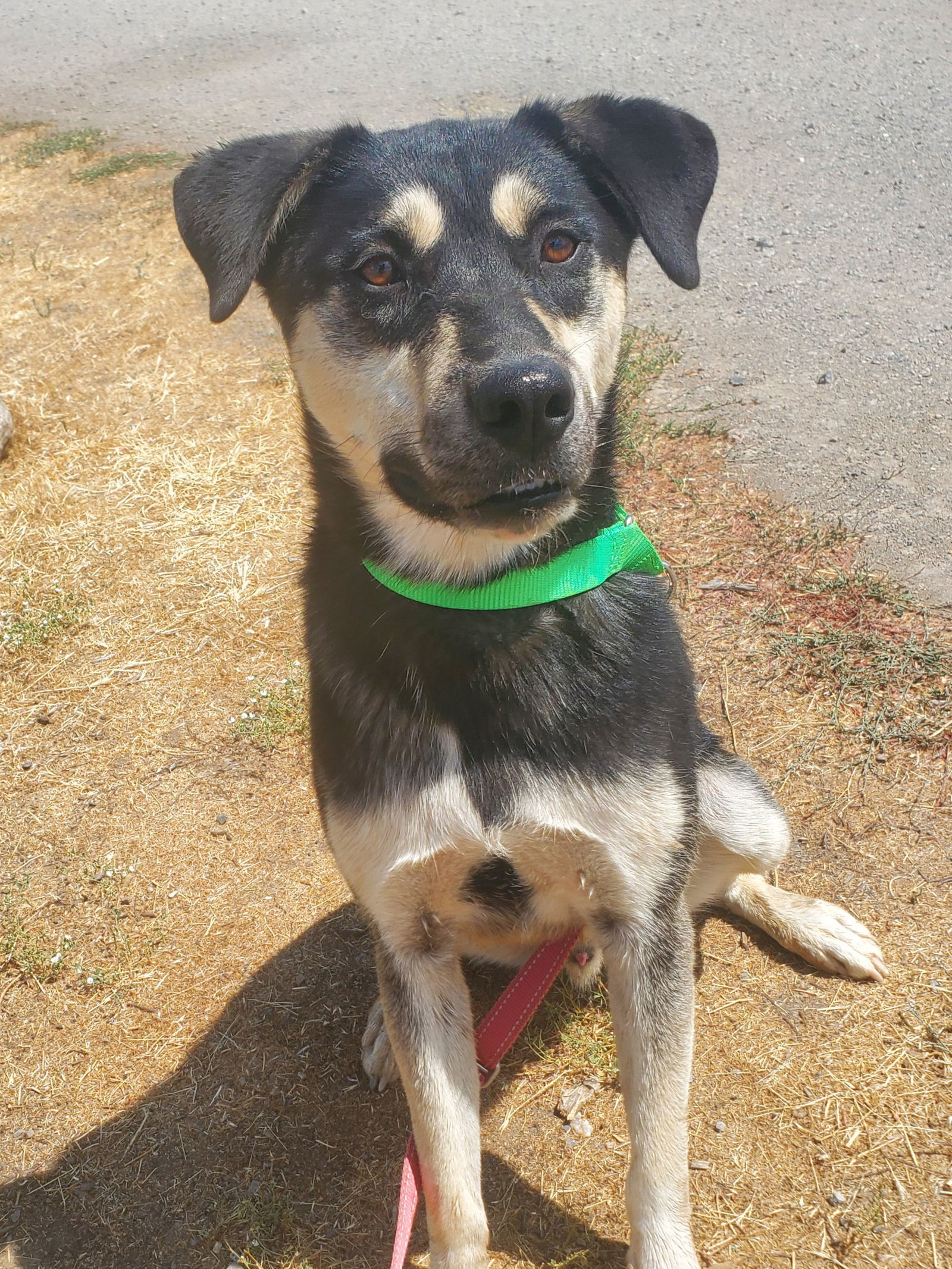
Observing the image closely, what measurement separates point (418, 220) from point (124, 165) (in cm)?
738

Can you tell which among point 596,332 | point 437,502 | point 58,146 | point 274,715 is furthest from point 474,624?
point 58,146

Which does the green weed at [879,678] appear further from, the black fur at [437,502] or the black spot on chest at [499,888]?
the black spot on chest at [499,888]

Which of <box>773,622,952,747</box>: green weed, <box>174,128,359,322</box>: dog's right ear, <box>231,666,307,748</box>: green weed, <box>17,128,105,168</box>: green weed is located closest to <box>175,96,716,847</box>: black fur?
<box>174,128,359,322</box>: dog's right ear

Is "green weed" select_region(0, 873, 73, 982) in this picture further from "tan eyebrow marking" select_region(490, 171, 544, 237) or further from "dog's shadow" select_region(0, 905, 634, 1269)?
"tan eyebrow marking" select_region(490, 171, 544, 237)

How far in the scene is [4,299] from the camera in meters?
7.26

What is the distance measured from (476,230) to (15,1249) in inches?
109

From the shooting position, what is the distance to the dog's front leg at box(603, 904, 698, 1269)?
8.15ft

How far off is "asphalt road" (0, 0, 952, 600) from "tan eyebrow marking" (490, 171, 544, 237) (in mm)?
2505

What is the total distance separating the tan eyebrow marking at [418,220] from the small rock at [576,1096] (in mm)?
2226

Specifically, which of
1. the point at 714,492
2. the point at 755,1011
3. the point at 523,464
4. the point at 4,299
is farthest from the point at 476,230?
the point at 4,299

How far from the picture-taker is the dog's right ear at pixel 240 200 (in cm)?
250

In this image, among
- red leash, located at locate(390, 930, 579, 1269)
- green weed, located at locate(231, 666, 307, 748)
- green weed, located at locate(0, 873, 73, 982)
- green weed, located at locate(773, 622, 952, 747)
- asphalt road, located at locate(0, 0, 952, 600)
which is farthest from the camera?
asphalt road, located at locate(0, 0, 952, 600)

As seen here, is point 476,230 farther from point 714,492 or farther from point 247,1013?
point 714,492

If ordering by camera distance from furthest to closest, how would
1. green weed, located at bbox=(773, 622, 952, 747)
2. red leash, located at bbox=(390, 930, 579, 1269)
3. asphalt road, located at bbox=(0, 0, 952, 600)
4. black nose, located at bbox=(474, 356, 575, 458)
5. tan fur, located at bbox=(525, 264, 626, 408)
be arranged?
1. asphalt road, located at bbox=(0, 0, 952, 600)
2. green weed, located at bbox=(773, 622, 952, 747)
3. red leash, located at bbox=(390, 930, 579, 1269)
4. tan fur, located at bbox=(525, 264, 626, 408)
5. black nose, located at bbox=(474, 356, 575, 458)
